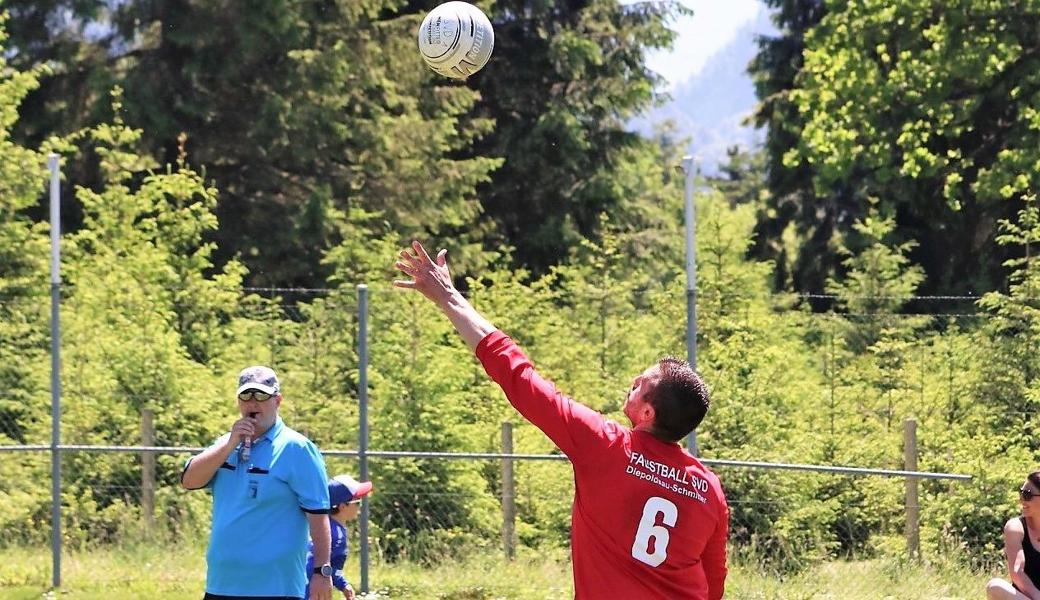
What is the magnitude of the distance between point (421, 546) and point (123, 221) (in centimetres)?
721

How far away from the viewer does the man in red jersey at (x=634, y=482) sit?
152 inches

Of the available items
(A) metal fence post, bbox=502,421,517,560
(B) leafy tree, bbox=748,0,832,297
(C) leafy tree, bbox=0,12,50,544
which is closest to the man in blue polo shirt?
(A) metal fence post, bbox=502,421,517,560

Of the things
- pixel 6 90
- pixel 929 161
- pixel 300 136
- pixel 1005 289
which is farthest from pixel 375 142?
pixel 1005 289

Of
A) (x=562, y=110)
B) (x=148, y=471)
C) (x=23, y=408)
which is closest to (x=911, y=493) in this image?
(x=148, y=471)

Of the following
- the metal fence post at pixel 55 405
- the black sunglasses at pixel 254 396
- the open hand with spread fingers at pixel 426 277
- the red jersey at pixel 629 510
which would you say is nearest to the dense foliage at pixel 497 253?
the metal fence post at pixel 55 405

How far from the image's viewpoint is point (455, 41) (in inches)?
286

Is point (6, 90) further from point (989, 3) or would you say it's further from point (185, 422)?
point (989, 3)

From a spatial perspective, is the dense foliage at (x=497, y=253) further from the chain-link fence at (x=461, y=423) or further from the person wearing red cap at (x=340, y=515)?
the person wearing red cap at (x=340, y=515)

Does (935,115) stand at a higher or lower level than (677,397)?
higher

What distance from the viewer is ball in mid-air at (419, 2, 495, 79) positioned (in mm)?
7270

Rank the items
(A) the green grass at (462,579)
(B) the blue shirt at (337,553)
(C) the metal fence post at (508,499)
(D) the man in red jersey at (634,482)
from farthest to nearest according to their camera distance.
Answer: (C) the metal fence post at (508,499) → (A) the green grass at (462,579) → (B) the blue shirt at (337,553) → (D) the man in red jersey at (634,482)

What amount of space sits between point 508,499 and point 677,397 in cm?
750

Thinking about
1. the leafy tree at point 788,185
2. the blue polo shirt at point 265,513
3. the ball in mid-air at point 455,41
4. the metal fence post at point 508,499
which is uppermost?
the leafy tree at point 788,185

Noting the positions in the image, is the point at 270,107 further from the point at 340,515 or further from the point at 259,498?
the point at 259,498
